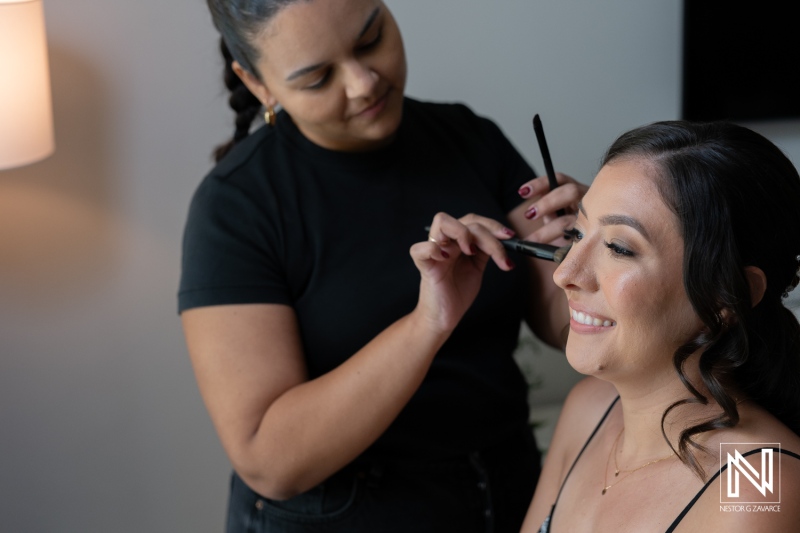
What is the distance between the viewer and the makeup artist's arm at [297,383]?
125 centimetres

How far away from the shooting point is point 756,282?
41.4 inches

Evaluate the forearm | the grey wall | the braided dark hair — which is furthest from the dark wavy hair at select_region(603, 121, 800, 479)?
the grey wall

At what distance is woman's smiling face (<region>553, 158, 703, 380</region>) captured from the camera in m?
1.05

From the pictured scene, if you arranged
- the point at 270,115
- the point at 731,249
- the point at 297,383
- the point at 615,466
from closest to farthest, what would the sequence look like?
1. the point at 731,249
2. the point at 615,466
3. the point at 297,383
4. the point at 270,115

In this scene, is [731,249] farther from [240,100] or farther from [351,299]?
[240,100]

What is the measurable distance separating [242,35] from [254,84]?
4.5 inches

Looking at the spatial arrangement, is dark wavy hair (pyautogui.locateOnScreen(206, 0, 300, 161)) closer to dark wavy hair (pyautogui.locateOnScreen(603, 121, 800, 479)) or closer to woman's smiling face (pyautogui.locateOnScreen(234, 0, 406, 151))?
woman's smiling face (pyautogui.locateOnScreen(234, 0, 406, 151))

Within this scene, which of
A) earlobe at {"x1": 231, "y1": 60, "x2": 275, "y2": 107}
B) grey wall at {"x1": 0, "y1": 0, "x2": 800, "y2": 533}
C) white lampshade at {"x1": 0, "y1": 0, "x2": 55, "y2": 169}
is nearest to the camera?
earlobe at {"x1": 231, "y1": 60, "x2": 275, "y2": 107}

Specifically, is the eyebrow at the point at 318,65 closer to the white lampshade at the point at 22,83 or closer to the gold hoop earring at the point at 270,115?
the gold hoop earring at the point at 270,115

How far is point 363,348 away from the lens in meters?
1.29

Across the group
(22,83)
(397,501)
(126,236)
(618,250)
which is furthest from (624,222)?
(126,236)

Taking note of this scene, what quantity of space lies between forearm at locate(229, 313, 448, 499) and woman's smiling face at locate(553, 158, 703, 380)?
23 centimetres

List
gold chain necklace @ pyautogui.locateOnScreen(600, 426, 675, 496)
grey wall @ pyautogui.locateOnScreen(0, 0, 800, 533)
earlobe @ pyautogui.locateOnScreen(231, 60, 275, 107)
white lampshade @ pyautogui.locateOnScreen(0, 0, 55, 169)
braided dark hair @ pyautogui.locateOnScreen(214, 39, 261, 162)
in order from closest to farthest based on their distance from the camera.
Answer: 1. gold chain necklace @ pyautogui.locateOnScreen(600, 426, 675, 496)
2. earlobe @ pyautogui.locateOnScreen(231, 60, 275, 107)
3. braided dark hair @ pyautogui.locateOnScreen(214, 39, 261, 162)
4. white lampshade @ pyautogui.locateOnScreen(0, 0, 55, 169)
5. grey wall @ pyautogui.locateOnScreen(0, 0, 800, 533)

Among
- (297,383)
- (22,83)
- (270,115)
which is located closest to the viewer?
(297,383)
